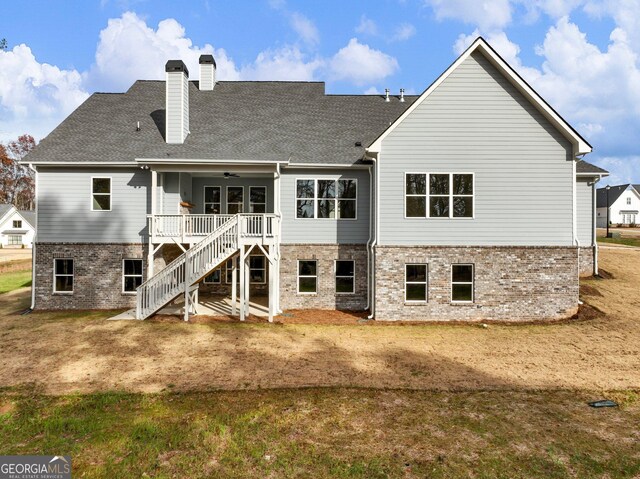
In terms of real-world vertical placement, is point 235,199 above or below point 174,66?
below

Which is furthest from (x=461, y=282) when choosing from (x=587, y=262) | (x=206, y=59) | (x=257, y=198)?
(x=206, y=59)

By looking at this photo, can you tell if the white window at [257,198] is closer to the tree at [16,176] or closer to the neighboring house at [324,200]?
the neighboring house at [324,200]

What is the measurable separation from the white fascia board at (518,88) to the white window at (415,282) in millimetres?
4760

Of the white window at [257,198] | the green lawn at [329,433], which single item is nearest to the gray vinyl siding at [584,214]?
the green lawn at [329,433]

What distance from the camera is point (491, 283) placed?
1337 cm

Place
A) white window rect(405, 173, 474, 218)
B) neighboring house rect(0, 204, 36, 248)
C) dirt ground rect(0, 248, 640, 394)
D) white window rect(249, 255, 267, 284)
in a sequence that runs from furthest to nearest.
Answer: neighboring house rect(0, 204, 36, 248) < white window rect(249, 255, 267, 284) < white window rect(405, 173, 474, 218) < dirt ground rect(0, 248, 640, 394)

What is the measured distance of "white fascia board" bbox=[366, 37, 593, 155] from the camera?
1280cm

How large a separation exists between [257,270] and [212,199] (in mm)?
4137

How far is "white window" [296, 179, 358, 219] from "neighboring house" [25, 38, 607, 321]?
0.20 feet

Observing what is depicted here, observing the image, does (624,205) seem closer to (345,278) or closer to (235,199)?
(345,278)

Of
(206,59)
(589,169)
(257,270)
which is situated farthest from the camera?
(206,59)

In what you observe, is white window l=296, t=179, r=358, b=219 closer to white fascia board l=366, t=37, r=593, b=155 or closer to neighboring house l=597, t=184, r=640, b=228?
white fascia board l=366, t=37, r=593, b=155

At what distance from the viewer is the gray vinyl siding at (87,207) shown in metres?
15.2

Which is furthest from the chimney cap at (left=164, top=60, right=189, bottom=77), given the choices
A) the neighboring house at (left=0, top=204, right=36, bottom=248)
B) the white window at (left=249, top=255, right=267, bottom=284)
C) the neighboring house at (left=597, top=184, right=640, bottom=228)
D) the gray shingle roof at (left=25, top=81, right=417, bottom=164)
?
the neighboring house at (left=597, top=184, right=640, bottom=228)
